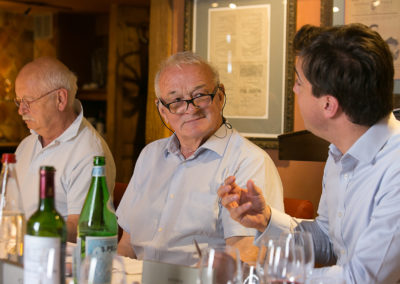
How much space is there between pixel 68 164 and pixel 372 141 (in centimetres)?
148

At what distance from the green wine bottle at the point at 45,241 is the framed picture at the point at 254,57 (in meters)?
2.21

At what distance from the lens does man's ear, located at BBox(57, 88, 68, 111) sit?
2.72 metres

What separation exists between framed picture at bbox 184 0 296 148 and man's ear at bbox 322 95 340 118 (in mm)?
1718

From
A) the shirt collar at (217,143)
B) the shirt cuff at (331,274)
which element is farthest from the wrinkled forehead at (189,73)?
the shirt cuff at (331,274)

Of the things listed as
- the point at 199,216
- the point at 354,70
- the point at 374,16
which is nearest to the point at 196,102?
the point at 199,216

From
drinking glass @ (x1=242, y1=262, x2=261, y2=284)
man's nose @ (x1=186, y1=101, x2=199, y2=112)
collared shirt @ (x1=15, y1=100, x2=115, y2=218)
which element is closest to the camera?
drinking glass @ (x1=242, y1=262, x2=261, y2=284)

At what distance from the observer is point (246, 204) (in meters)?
1.54

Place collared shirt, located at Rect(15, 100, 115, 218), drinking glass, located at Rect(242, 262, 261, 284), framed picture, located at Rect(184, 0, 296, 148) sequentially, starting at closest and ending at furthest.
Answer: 1. drinking glass, located at Rect(242, 262, 261, 284)
2. collared shirt, located at Rect(15, 100, 115, 218)
3. framed picture, located at Rect(184, 0, 296, 148)

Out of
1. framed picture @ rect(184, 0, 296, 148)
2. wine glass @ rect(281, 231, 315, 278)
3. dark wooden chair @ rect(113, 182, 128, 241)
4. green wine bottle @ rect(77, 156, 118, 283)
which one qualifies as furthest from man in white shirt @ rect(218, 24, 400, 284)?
framed picture @ rect(184, 0, 296, 148)

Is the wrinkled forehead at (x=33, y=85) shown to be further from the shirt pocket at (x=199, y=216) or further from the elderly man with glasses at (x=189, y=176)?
the shirt pocket at (x=199, y=216)

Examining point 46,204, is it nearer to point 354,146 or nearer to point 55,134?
point 354,146

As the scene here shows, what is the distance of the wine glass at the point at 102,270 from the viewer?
971 mm

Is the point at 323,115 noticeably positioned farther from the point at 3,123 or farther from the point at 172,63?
the point at 3,123

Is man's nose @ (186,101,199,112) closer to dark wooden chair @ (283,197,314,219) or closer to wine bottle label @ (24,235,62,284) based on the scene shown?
dark wooden chair @ (283,197,314,219)
